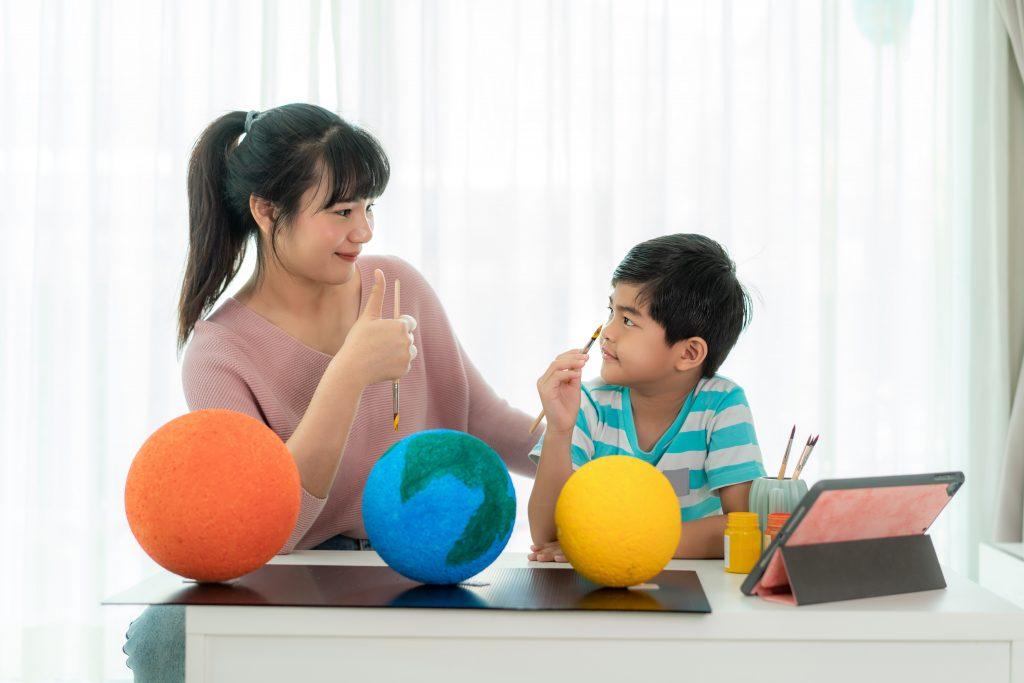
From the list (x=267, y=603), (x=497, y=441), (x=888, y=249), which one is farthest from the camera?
(x=888, y=249)

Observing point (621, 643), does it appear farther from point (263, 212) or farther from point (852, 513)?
point (263, 212)

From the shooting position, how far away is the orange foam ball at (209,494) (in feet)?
2.86

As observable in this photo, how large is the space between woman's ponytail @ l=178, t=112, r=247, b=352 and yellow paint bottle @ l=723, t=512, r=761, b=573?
2.91 feet

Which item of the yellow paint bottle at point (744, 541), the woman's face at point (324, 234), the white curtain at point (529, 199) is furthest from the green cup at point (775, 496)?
the white curtain at point (529, 199)

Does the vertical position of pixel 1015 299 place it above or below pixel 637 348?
above

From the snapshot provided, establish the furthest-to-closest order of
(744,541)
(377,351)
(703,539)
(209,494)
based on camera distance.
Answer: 1. (377,351)
2. (703,539)
3. (744,541)
4. (209,494)

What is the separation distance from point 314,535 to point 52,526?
1.62 metres

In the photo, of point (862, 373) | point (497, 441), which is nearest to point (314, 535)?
point (497, 441)

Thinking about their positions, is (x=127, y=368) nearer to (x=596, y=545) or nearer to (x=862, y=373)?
Result: (x=862, y=373)

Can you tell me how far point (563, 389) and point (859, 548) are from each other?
0.42 meters

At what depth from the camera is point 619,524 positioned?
2.99ft

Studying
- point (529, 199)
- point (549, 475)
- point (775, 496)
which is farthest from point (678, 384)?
point (529, 199)

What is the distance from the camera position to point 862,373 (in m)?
2.74

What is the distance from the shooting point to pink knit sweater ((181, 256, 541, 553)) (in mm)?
1446
